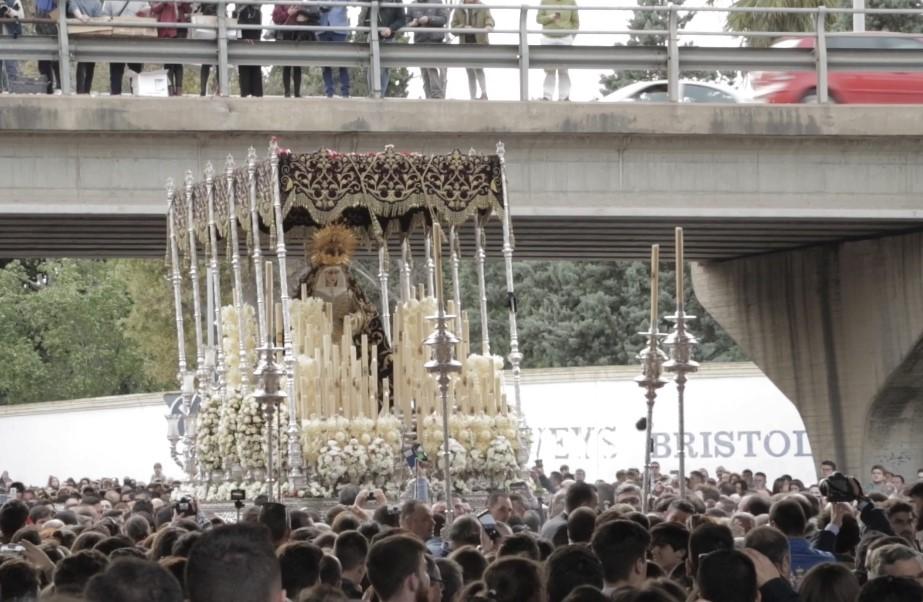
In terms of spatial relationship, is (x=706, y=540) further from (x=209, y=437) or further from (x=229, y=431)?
(x=209, y=437)

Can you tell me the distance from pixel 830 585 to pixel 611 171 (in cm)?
1838

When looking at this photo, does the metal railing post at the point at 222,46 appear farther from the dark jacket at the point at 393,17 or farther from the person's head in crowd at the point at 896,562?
the person's head in crowd at the point at 896,562

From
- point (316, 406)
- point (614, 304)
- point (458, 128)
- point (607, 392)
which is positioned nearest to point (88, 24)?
point (458, 128)

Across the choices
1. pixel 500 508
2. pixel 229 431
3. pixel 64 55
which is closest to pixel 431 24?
pixel 64 55

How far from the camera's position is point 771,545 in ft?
→ 32.1

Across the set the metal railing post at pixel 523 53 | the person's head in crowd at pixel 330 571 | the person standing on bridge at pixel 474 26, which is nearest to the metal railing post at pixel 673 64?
the metal railing post at pixel 523 53

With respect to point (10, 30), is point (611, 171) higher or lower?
lower

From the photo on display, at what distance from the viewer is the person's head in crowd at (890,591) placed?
8.08 metres

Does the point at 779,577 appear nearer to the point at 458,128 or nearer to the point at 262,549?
the point at 262,549

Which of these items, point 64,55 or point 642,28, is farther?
point 642,28

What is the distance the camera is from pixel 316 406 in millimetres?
19953

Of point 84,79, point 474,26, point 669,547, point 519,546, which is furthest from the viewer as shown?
point 474,26

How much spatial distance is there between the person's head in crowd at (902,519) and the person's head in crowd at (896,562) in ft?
10.8

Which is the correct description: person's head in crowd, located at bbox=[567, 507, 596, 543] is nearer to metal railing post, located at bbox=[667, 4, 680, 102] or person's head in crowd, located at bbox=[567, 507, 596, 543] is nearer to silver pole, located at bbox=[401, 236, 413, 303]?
silver pole, located at bbox=[401, 236, 413, 303]
